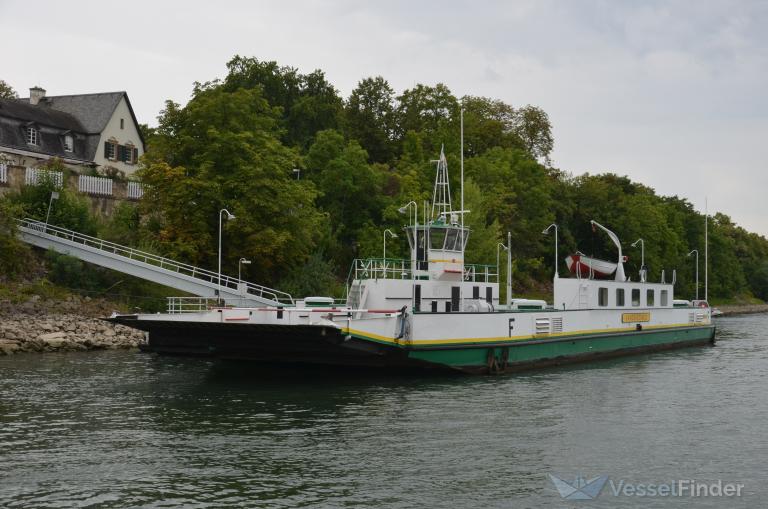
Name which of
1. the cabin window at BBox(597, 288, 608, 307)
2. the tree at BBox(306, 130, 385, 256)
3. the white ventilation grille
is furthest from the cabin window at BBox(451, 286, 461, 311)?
the tree at BBox(306, 130, 385, 256)

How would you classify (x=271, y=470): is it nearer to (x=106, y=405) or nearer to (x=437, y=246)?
(x=106, y=405)

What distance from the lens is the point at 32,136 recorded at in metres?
64.7

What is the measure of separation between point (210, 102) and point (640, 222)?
6529 cm

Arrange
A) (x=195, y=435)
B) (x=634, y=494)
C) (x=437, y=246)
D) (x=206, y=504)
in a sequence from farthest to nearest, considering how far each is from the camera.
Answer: (x=437, y=246) → (x=195, y=435) → (x=634, y=494) → (x=206, y=504)

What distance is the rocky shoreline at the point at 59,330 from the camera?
134 ft

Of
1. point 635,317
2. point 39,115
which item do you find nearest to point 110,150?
point 39,115

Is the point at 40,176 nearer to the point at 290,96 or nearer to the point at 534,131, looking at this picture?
the point at 290,96

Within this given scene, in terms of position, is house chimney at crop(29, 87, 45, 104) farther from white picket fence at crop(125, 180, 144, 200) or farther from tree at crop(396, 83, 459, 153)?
tree at crop(396, 83, 459, 153)

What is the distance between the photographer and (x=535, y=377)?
1361 inches

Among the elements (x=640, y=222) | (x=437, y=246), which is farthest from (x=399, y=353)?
(x=640, y=222)

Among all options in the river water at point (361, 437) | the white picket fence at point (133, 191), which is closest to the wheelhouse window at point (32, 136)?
the white picket fence at point (133, 191)

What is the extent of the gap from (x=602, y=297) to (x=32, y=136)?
45.2 metres

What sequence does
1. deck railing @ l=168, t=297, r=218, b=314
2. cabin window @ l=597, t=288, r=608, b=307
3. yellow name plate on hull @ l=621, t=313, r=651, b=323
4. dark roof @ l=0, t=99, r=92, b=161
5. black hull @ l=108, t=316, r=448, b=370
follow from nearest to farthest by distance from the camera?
black hull @ l=108, t=316, r=448, b=370
deck railing @ l=168, t=297, r=218, b=314
cabin window @ l=597, t=288, r=608, b=307
yellow name plate on hull @ l=621, t=313, r=651, b=323
dark roof @ l=0, t=99, r=92, b=161

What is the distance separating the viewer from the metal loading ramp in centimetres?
4909
